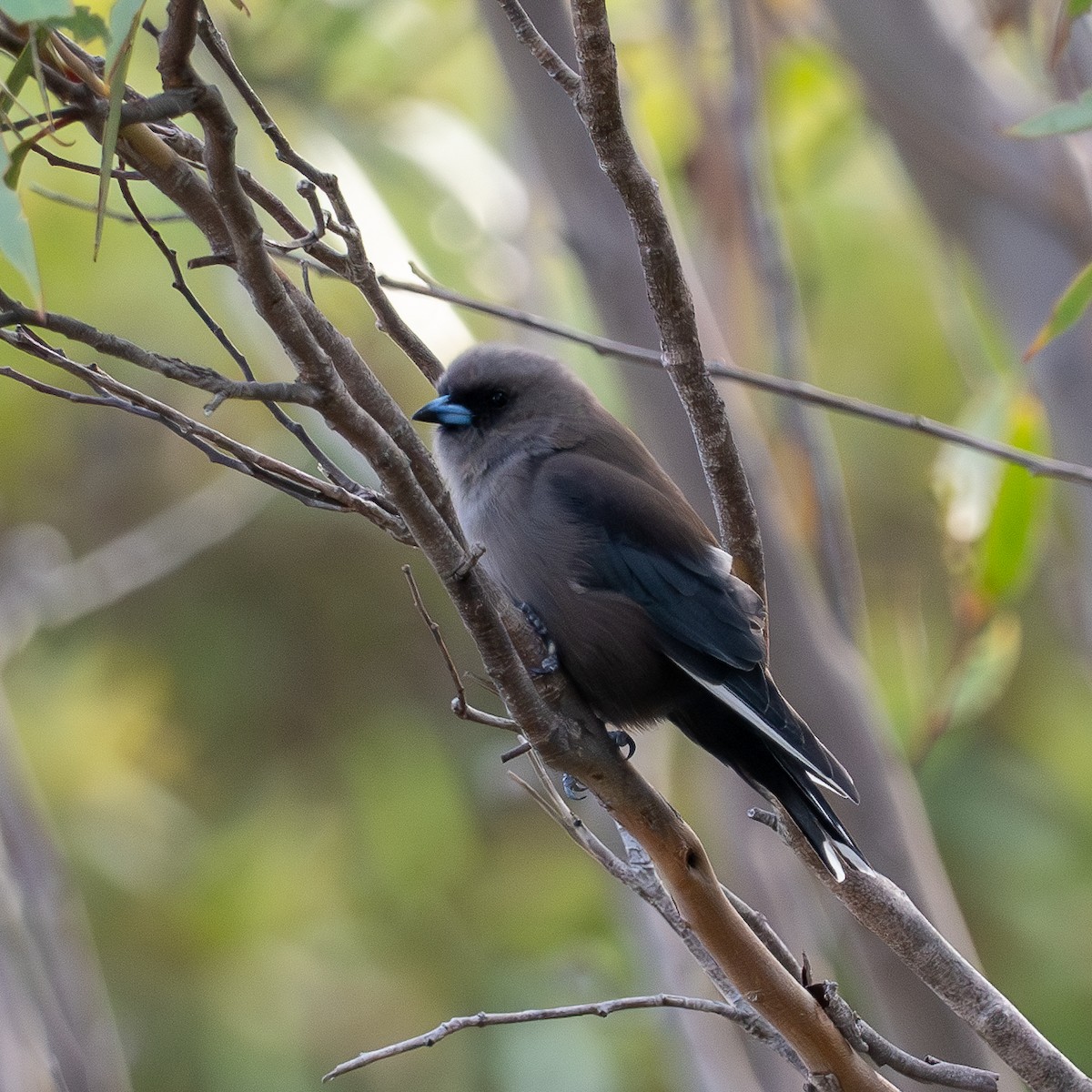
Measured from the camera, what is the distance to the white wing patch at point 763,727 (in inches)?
88.0

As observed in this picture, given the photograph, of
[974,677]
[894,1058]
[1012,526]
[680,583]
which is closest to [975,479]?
[1012,526]

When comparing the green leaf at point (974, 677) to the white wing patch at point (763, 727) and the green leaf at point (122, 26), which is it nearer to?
the white wing patch at point (763, 727)

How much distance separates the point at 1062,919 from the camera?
5812 mm

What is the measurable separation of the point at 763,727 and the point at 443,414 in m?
1.16

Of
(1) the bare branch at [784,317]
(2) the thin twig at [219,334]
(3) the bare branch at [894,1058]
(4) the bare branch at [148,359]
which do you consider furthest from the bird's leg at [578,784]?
(1) the bare branch at [784,317]

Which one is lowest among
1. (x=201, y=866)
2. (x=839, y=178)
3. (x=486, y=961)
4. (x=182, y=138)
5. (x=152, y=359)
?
(x=152, y=359)

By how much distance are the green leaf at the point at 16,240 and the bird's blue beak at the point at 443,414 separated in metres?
1.87

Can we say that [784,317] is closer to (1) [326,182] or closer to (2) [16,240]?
(1) [326,182]

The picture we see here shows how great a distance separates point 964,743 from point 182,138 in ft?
17.4

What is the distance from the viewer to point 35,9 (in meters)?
1.20

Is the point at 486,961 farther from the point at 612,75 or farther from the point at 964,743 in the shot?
the point at 612,75

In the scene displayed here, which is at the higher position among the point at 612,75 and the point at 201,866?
the point at 201,866

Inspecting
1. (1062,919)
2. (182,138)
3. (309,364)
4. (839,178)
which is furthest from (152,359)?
(839,178)

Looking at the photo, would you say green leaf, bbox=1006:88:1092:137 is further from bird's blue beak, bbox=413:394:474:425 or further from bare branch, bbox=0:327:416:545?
bird's blue beak, bbox=413:394:474:425
